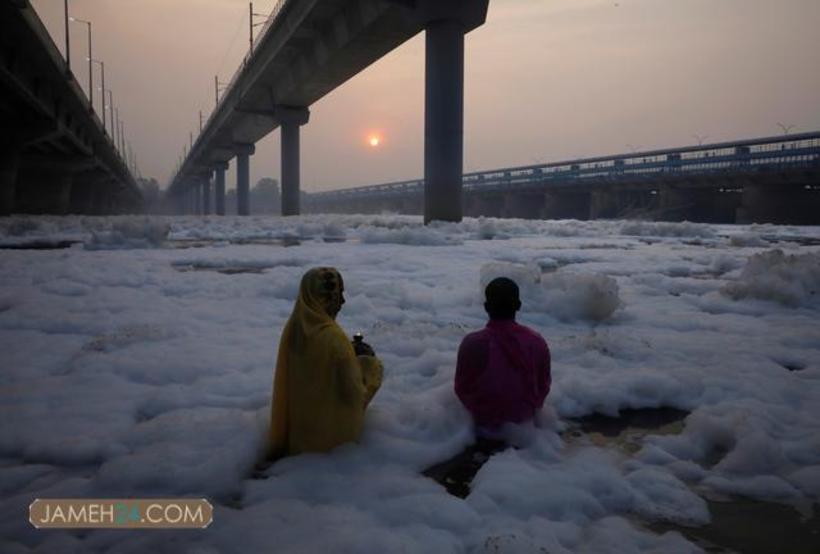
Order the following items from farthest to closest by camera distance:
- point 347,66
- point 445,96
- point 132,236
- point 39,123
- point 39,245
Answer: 1. point 347,66
2. point 39,123
3. point 445,96
4. point 132,236
5. point 39,245

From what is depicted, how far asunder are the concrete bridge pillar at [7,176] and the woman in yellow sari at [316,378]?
29801 mm

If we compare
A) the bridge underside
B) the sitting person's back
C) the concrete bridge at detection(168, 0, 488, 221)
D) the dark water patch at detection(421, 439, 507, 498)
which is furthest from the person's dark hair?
the bridge underside

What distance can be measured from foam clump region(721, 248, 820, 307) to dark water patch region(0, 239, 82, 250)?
12.8 meters

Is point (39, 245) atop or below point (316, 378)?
atop

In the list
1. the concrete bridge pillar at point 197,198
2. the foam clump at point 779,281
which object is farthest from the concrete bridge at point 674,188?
the concrete bridge pillar at point 197,198

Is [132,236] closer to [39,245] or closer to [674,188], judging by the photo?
[39,245]

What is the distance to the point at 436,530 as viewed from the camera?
2084 millimetres

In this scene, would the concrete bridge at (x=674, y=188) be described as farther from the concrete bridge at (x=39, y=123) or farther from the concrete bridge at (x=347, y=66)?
the concrete bridge at (x=39, y=123)

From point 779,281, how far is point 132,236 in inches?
499

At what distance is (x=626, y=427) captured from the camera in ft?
10.1

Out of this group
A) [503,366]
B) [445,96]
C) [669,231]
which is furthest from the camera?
[445,96]

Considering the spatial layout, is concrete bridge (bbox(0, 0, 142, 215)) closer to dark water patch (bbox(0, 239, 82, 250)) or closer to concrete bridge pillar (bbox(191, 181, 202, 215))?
dark water patch (bbox(0, 239, 82, 250))

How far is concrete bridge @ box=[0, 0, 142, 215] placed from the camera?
17859 millimetres

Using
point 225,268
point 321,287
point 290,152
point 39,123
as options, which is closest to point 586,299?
point 321,287
